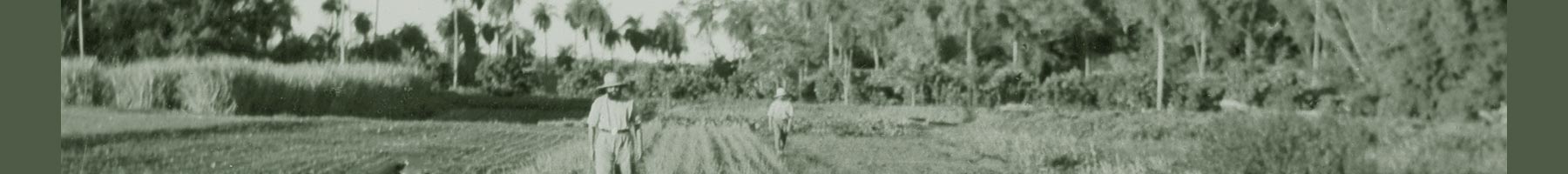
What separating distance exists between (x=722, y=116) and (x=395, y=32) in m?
4.06

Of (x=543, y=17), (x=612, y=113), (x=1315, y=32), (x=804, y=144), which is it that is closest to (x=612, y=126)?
(x=612, y=113)

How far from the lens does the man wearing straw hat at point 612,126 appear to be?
8.85 meters

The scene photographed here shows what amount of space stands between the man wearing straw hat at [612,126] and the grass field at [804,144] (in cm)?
226

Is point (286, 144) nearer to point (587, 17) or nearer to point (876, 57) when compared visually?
point (587, 17)

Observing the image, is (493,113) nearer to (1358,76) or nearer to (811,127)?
(811,127)

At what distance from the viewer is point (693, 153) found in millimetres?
13133

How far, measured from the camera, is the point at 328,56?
628 inches

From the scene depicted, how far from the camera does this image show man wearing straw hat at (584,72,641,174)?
885 centimetres

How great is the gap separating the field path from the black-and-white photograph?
6 cm

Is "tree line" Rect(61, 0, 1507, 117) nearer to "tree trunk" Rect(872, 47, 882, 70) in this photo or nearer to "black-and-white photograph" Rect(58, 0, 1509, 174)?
"black-and-white photograph" Rect(58, 0, 1509, 174)

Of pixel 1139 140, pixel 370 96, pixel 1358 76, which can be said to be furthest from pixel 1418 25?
pixel 370 96

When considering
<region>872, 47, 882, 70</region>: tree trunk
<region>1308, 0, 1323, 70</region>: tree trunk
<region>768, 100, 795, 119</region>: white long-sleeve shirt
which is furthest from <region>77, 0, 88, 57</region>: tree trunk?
<region>872, 47, 882, 70</region>: tree trunk

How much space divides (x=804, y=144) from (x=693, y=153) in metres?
2.84

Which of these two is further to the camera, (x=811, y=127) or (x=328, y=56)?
(x=811, y=127)
